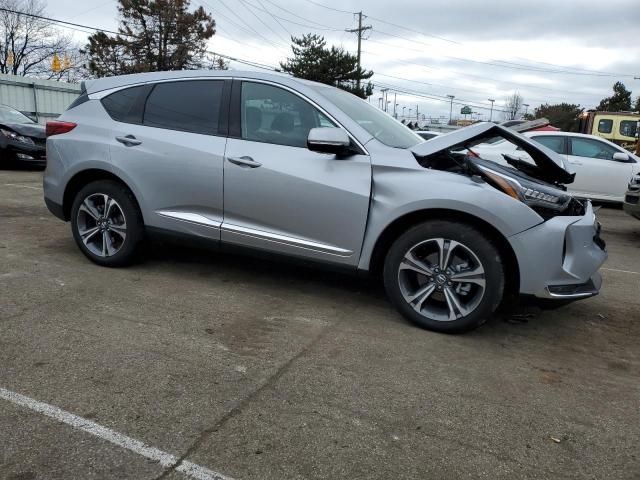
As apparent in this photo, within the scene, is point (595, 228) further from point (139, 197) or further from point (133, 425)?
point (139, 197)

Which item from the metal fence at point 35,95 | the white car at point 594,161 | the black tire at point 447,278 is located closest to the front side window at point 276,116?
the black tire at point 447,278

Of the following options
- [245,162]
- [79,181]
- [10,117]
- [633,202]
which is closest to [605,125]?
[633,202]

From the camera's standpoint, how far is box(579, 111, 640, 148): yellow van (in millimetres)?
19328

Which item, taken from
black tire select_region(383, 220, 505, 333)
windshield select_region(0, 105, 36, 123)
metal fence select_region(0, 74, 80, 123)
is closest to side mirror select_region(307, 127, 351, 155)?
black tire select_region(383, 220, 505, 333)

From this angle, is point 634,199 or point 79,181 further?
point 634,199

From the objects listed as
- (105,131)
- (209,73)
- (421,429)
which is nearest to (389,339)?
(421,429)

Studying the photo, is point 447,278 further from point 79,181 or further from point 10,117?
point 10,117

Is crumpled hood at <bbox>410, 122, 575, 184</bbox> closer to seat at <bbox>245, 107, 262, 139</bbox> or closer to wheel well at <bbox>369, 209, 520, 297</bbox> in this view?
wheel well at <bbox>369, 209, 520, 297</bbox>

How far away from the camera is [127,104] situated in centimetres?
466

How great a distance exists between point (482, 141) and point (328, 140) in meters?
1.08

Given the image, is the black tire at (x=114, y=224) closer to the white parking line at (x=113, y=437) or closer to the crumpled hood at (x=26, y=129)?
the white parking line at (x=113, y=437)

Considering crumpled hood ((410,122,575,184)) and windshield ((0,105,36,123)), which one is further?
windshield ((0,105,36,123))

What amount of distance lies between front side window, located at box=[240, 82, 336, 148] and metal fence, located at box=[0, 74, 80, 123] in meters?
21.2

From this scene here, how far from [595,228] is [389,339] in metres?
1.60
